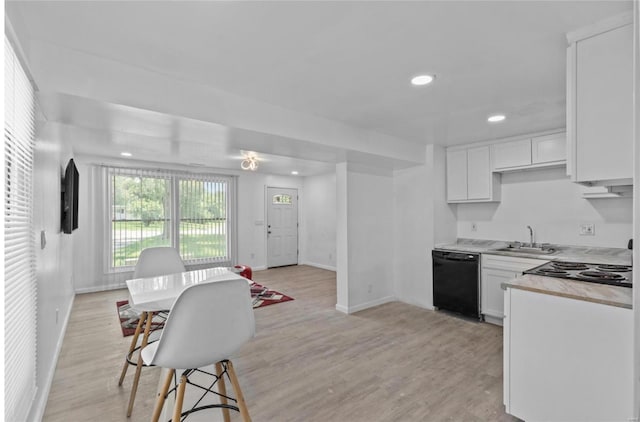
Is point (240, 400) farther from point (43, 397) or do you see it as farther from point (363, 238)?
point (363, 238)

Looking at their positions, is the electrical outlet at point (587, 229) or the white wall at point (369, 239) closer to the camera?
the electrical outlet at point (587, 229)

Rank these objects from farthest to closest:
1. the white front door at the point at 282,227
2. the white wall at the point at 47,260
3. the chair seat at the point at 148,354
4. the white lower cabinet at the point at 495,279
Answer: the white front door at the point at 282,227
the white lower cabinet at the point at 495,279
the white wall at the point at 47,260
the chair seat at the point at 148,354

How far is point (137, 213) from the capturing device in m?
5.82

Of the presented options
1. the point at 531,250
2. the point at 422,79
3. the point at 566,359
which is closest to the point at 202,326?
the point at 566,359

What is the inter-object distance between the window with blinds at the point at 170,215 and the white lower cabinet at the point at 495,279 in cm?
494

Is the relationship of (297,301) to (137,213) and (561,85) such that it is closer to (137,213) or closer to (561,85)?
(137,213)

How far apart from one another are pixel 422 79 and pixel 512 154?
2.29 metres

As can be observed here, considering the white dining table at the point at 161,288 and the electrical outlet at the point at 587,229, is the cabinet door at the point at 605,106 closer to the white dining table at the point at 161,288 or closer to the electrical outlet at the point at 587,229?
the white dining table at the point at 161,288

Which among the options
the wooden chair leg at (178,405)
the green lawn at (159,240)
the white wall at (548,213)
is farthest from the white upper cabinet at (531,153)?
the green lawn at (159,240)

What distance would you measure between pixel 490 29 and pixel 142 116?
2.40 meters

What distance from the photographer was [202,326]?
1.61 metres

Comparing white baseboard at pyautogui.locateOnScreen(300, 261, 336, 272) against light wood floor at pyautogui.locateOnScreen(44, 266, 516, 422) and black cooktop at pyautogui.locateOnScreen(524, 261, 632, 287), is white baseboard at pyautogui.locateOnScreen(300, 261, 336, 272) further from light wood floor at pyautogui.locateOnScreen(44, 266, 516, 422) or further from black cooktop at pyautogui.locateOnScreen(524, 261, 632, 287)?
black cooktop at pyautogui.locateOnScreen(524, 261, 632, 287)

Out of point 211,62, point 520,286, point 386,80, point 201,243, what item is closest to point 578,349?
point 520,286

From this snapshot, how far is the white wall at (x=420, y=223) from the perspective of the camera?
4461 millimetres
